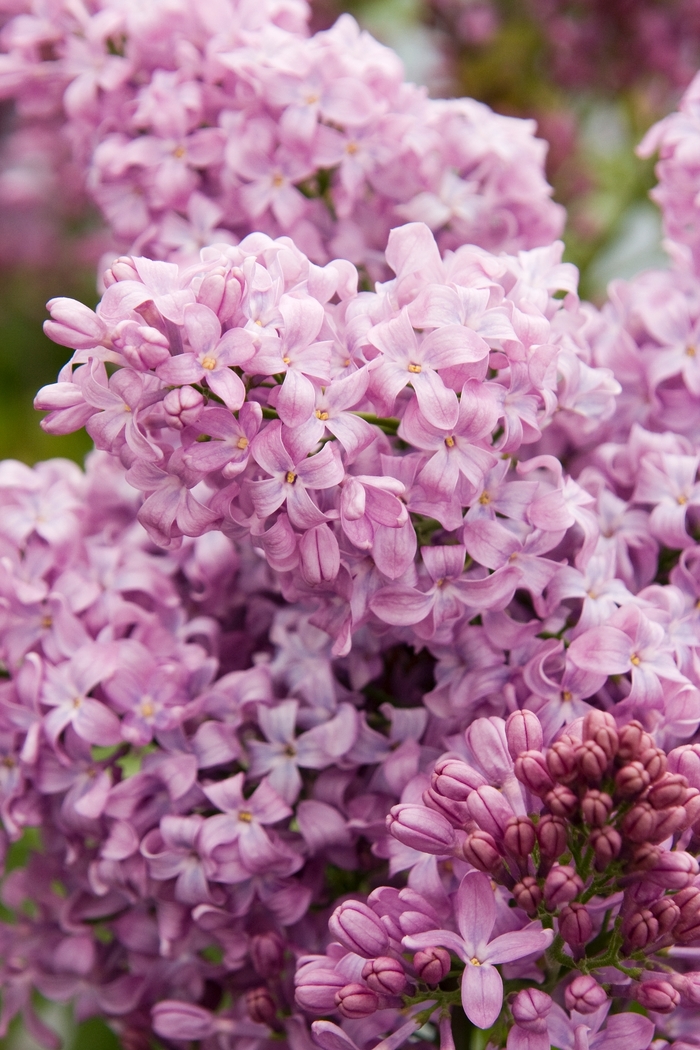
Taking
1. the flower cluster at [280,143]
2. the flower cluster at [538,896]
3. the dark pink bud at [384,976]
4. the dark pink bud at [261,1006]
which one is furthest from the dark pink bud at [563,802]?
the flower cluster at [280,143]

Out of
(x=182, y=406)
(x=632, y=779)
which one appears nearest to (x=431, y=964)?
(x=632, y=779)

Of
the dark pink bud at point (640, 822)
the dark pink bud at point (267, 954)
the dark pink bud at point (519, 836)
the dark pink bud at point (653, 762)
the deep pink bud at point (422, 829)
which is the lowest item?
the dark pink bud at point (267, 954)

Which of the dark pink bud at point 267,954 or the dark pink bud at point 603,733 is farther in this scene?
the dark pink bud at point 267,954

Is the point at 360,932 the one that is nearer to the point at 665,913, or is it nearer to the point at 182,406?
the point at 665,913

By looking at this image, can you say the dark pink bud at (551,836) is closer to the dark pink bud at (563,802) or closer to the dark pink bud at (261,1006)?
the dark pink bud at (563,802)

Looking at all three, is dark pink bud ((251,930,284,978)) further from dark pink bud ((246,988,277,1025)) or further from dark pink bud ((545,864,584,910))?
dark pink bud ((545,864,584,910))

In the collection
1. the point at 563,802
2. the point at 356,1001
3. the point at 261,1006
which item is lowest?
the point at 261,1006
